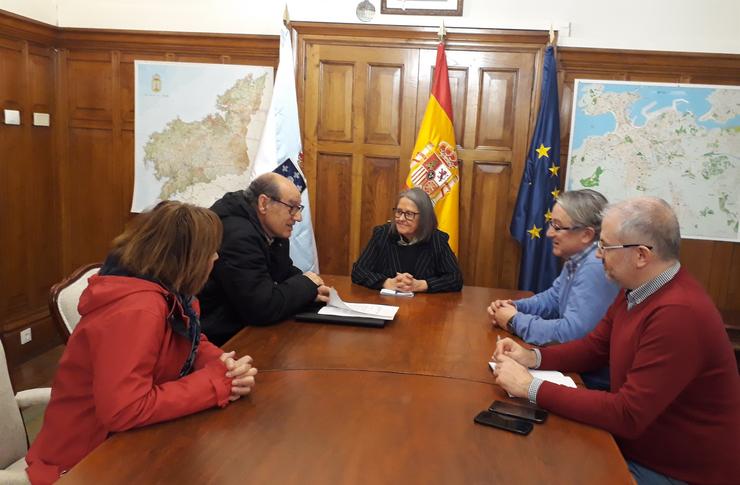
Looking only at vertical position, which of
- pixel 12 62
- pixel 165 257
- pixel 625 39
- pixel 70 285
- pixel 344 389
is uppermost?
pixel 625 39

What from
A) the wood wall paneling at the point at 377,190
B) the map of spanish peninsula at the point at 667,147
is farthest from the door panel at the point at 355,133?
the map of spanish peninsula at the point at 667,147

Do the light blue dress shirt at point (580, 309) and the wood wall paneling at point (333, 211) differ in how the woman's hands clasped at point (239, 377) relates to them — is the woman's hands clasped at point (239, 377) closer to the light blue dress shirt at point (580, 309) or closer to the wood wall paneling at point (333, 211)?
the light blue dress shirt at point (580, 309)

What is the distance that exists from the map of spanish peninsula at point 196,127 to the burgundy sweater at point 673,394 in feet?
10.1

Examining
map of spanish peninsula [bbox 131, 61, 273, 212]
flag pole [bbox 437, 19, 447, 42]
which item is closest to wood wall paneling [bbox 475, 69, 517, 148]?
flag pole [bbox 437, 19, 447, 42]

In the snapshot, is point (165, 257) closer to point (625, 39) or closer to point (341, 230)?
point (341, 230)

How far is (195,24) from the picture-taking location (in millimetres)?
4254

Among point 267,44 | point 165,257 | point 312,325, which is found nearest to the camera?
point 165,257

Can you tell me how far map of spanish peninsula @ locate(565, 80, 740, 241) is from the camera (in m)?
3.95

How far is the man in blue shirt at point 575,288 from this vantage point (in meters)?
2.23

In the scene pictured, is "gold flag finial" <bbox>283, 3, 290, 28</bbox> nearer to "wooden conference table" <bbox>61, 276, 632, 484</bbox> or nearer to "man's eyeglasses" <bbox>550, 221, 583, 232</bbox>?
"man's eyeglasses" <bbox>550, 221, 583, 232</bbox>

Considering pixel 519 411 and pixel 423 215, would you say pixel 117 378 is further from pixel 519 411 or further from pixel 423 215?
pixel 423 215

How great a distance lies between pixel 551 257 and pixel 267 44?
7.48ft

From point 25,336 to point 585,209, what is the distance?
353 cm

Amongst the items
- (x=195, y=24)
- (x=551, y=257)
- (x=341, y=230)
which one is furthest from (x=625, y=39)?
(x=195, y=24)
